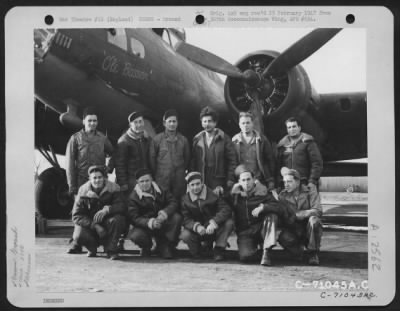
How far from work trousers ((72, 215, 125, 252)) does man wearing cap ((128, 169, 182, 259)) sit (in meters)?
0.12

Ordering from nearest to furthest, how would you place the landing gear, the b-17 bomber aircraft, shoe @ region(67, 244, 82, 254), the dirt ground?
the dirt ground < shoe @ region(67, 244, 82, 254) < the b-17 bomber aircraft < the landing gear

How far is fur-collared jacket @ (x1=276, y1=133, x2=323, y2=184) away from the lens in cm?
534

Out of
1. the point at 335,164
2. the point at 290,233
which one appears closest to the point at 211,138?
the point at 290,233

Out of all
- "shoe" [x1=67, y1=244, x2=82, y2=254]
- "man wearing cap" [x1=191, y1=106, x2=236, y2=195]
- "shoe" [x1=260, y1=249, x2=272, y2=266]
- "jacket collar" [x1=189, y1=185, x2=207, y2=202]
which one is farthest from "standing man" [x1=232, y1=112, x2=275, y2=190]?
"shoe" [x1=67, y1=244, x2=82, y2=254]

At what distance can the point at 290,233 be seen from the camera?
5.13 meters

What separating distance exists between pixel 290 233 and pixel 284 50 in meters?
2.09

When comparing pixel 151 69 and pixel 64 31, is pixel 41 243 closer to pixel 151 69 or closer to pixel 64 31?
pixel 64 31

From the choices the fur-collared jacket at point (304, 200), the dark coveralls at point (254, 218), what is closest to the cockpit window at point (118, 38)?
the dark coveralls at point (254, 218)

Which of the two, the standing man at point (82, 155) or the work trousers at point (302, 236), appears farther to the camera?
the standing man at point (82, 155)

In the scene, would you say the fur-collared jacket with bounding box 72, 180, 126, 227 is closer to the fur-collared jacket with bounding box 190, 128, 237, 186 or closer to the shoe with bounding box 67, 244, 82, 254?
the shoe with bounding box 67, 244, 82, 254

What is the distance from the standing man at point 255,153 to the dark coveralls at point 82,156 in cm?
137

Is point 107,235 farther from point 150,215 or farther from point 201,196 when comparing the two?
point 201,196

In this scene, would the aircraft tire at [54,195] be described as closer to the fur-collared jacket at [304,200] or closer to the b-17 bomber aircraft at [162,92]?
the b-17 bomber aircraft at [162,92]

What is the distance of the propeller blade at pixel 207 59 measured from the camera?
595 centimetres
